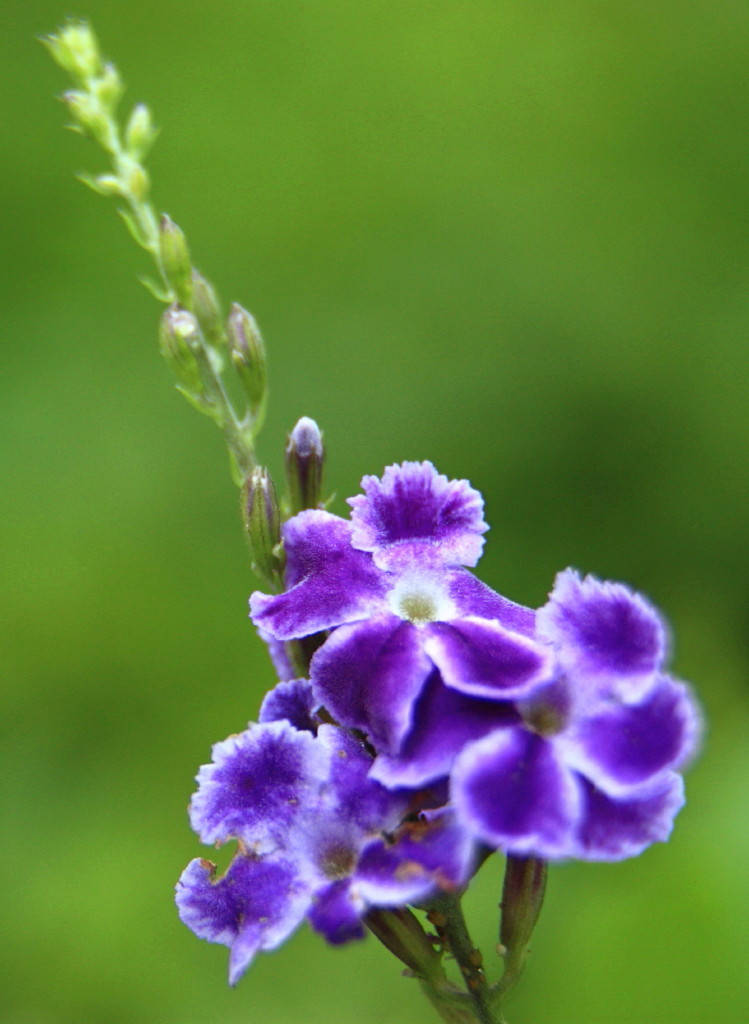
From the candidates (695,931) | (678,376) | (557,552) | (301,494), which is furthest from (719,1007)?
(678,376)

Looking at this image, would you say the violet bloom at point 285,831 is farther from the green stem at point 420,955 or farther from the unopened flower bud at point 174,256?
the unopened flower bud at point 174,256

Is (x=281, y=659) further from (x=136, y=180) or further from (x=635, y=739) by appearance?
(x=136, y=180)

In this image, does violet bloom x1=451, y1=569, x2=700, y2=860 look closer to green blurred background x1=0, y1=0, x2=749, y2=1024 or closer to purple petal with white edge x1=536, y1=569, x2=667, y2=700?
purple petal with white edge x1=536, y1=569, x2=667, y2=700

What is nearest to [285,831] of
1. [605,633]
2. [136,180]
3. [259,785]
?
A: [259,785]

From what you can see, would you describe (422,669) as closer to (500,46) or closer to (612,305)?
(612,305)

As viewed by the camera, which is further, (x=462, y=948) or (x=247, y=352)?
(x=247, y=352)

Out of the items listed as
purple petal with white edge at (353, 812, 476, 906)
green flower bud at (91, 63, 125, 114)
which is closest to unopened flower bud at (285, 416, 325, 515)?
purple petal with white edge at (353, 812, 476, 906)
